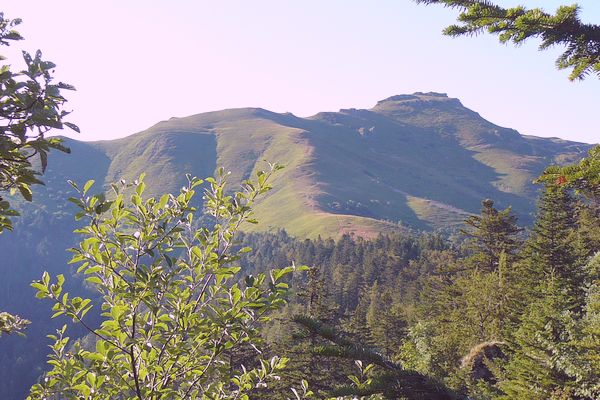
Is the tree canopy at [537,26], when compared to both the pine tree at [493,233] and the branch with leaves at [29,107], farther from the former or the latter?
the pine tree at [493,233]

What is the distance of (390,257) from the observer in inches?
4087

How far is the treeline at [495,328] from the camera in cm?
417

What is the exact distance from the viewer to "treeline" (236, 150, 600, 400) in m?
4.17

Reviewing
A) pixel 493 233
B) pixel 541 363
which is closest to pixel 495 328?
pixel 493 233

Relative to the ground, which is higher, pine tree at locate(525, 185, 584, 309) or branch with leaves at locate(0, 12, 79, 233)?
branch with leaves at locate(0, 12, 79, 233)

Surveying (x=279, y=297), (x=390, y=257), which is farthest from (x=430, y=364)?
(x=390, y=257)

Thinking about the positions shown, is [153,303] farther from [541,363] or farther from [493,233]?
[493,233]

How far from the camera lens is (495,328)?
2980cm

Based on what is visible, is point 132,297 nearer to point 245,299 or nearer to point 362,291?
point 245,299

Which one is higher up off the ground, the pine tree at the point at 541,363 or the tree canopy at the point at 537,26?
the tree canopy at the point at 537,26

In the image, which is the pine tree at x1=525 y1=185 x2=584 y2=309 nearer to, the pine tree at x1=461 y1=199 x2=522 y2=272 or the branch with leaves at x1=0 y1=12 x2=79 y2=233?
the pine tree at x1=461 y1=199 x2=522 y2=272

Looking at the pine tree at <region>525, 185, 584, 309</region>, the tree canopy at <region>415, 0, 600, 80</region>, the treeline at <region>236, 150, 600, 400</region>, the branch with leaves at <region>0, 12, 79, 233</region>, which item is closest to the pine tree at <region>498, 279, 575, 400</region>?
the treeline at <region>236, 150, 600, 400</region>

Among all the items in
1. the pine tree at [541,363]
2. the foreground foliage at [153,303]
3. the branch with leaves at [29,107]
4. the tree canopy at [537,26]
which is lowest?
the pine tree at [541,363]

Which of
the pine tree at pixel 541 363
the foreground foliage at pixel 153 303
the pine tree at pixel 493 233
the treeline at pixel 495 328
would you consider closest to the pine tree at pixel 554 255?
the treeline at pixel 495 328
